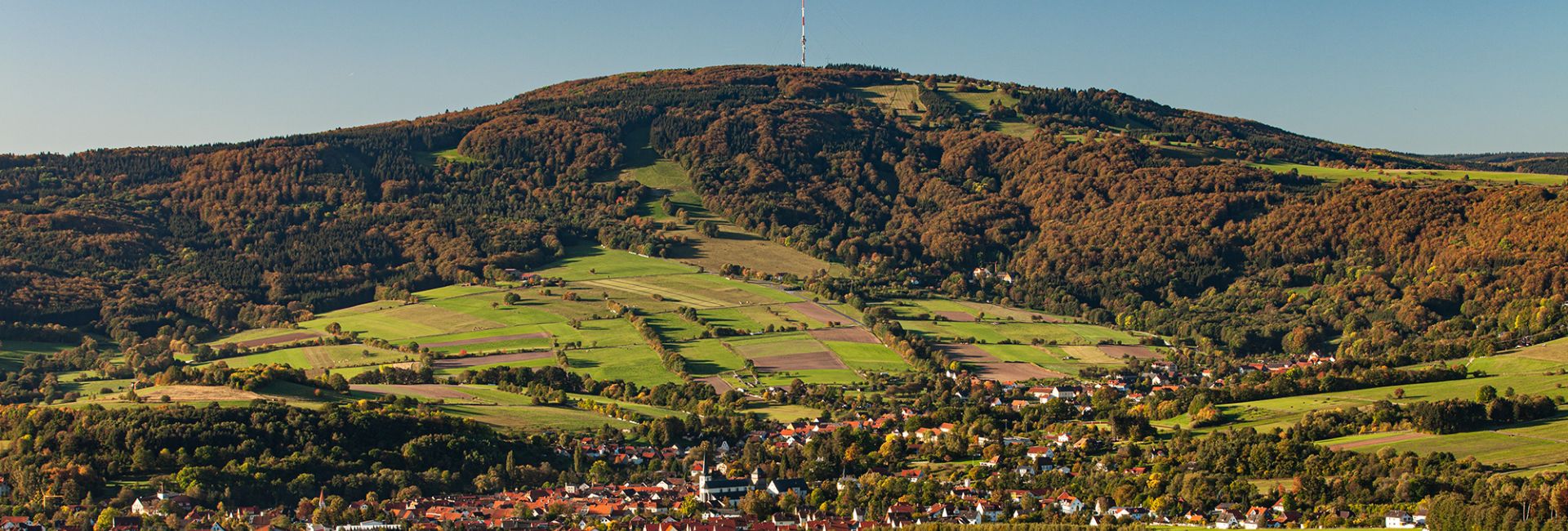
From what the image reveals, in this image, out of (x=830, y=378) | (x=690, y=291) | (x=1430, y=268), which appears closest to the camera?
(x=830, y=378)

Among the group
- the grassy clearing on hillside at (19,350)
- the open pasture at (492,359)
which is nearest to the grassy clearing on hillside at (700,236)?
the open pasture at (492,359)

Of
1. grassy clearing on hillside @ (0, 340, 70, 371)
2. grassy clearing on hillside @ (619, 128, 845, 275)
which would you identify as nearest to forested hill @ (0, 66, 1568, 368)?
grassy clearing on hillside @ (0, 340, 70, 371)

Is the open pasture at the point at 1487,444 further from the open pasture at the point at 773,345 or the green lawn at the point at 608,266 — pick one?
the green lawn at the point at 608,266

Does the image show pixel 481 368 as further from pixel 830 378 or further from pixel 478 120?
pixel 478 120

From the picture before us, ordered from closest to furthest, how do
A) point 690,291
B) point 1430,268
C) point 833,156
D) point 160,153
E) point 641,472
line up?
point 641,472, point 1430,268, point 690,291, point 160,153, point 833,156

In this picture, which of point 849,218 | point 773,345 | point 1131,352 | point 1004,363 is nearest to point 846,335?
point 773,345

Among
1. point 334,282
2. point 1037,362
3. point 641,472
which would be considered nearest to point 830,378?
point 1037,362
